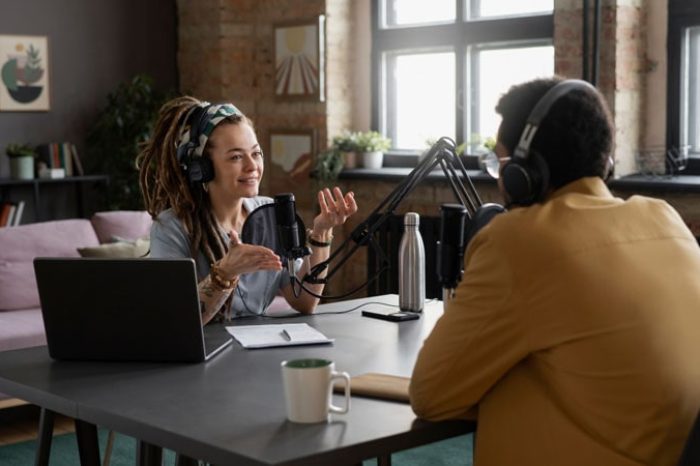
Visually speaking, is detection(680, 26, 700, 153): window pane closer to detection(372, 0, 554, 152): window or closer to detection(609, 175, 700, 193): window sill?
detection(609, 175, 700, 193): window sill

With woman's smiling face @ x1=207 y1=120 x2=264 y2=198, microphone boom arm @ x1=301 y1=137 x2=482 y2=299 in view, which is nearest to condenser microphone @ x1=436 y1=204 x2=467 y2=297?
microphone boom arm @ x1=301 y1=137 x2=482 y2=299

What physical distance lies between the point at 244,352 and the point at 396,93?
4124 mm

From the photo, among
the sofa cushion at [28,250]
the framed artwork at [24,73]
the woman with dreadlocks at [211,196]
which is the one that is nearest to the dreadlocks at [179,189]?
the woman with dreadlocks at [211,196]

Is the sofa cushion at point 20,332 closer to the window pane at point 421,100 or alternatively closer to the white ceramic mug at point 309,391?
the window pane at point 421,100

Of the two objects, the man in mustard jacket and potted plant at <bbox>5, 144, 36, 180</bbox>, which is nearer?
the man in mustard jacket

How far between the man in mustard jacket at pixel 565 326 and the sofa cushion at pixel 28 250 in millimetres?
3474

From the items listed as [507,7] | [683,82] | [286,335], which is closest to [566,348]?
[286,335]

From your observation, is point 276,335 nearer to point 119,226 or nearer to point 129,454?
point 129,454

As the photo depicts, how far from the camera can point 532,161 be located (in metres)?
1.88

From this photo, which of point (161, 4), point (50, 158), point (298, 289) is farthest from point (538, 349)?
point (161, 4)

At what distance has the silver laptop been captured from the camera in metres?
2.35

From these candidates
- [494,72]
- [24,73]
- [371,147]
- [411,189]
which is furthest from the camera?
[24,73]

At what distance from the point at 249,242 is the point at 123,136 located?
3.75 meters

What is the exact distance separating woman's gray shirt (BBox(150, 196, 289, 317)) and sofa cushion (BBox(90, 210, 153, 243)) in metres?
2.47
